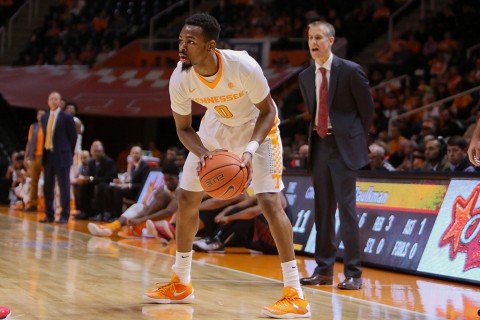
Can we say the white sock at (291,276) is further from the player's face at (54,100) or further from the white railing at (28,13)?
the white railing at (28,13)

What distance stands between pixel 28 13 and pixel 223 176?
23.4m

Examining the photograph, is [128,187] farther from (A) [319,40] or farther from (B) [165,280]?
(A) [319,40]

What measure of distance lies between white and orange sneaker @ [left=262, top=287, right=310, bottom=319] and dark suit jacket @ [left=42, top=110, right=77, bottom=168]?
27.5ft

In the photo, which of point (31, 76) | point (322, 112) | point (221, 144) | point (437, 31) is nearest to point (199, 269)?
point (322, 112)

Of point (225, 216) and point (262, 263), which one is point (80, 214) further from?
point (262, 263)

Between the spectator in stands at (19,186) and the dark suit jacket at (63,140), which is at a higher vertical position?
Result: the dark suit jacket at (63,140)

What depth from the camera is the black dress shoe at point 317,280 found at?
22.8 feet

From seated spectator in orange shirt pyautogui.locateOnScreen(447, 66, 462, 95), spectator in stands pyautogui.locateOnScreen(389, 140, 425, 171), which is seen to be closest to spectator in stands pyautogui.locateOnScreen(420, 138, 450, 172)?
spectator in stands pyautogui.locateOnScreen(389, 140, 425, 171)

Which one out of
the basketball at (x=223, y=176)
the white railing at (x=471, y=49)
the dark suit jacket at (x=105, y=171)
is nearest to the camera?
the basketball at (x=223, y=176)

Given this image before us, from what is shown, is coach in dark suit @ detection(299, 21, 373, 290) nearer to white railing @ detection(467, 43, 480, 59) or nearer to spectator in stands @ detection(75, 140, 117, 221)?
spectator in stands @ detection(75, 140, 117, 221)

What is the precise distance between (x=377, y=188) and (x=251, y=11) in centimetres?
1450

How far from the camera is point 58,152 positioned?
42.8 feet

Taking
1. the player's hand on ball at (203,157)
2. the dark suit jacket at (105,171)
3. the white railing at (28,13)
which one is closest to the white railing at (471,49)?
the dark suit jacket at (105,171)

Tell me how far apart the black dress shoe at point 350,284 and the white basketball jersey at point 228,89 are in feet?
6.02
